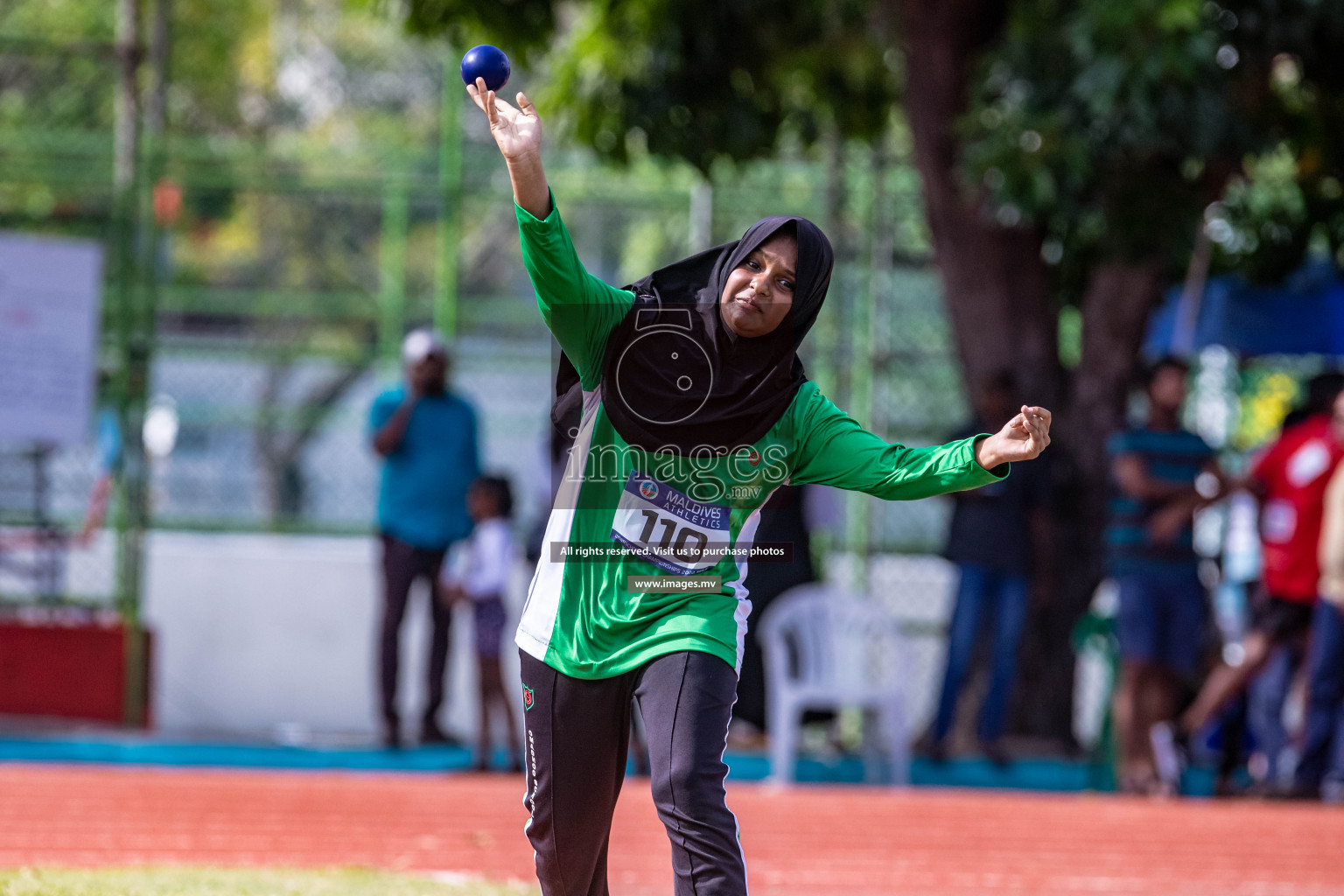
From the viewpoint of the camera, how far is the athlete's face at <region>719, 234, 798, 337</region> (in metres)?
3.54

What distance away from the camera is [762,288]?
3.54 m

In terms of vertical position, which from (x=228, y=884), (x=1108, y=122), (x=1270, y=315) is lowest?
(x=228, y=884)

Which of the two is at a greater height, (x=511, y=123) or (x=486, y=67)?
(x=486, y=67)

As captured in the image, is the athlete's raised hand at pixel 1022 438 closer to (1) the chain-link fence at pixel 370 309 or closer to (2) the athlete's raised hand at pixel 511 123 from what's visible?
(2) the athlete's raised hand at pixel 511 123

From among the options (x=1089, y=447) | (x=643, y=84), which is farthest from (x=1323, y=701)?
(x=643, y=84)

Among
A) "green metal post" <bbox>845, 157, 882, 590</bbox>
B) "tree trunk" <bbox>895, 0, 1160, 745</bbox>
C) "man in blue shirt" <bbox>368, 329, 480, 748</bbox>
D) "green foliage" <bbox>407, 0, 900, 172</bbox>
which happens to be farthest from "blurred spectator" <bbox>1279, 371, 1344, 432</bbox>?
"man in blue shirt" <bbox>368, 329, 480, 748</bbox>

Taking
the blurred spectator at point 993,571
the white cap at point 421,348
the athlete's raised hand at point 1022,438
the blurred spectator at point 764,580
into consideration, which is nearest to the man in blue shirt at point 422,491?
the white cap at point 421,348

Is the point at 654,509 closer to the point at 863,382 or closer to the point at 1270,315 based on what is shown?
the point at 863,382

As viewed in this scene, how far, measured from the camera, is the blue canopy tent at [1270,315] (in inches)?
376

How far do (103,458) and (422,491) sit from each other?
206 cm

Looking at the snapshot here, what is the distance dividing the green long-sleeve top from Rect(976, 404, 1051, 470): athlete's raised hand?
2.7 inches

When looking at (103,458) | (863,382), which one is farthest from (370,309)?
(863,382)

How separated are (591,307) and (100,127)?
7516mm

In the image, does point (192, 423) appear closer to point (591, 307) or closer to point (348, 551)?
point (348, 551)
